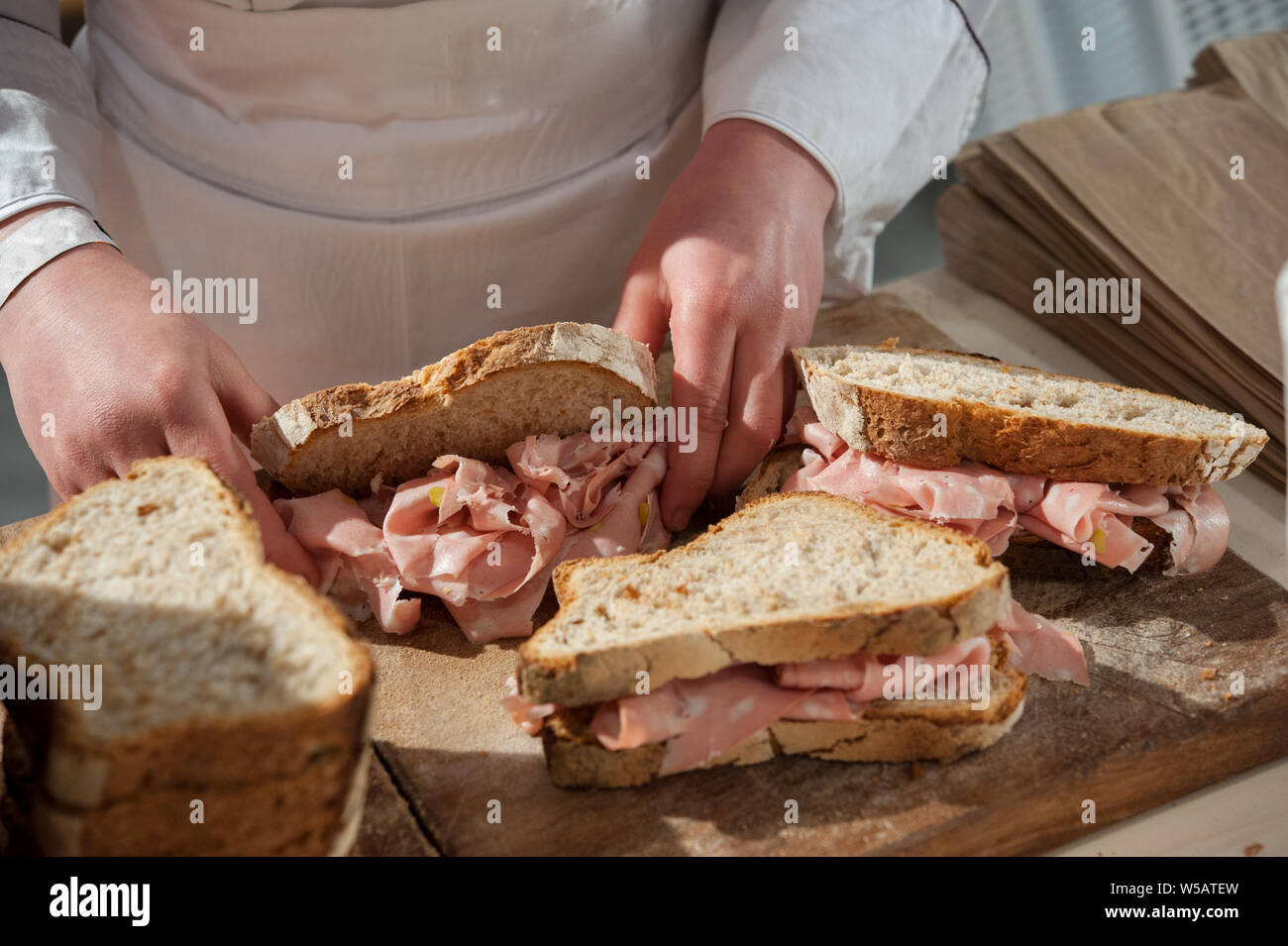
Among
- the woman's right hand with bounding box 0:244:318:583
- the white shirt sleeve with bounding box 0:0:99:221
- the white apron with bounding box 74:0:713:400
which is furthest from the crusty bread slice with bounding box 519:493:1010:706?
the white shirt sleeve with bounding box 0:0:99:221

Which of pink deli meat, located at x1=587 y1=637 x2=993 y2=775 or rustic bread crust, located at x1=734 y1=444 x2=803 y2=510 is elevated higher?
rustic bread crust, located at x1=734 y1=444 x2=803 y2=510

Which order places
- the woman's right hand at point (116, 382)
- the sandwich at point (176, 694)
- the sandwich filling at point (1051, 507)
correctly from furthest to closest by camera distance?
the sandwich filling at point (1051, 507) → the woman's right hand at point (116, 382) → the sandwich at point (176, 694)

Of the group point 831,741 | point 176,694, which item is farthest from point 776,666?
point 176,694

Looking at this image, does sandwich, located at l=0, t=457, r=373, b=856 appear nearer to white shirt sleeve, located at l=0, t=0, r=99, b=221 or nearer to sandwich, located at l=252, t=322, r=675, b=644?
sandwich, located at l=252, t=322, r=675, b=644

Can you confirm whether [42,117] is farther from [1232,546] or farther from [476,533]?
[1232,546]

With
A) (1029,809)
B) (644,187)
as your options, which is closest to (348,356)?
(644,187)

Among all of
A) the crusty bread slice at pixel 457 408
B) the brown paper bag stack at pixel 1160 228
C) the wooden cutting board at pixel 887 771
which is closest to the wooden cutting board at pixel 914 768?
the wooden cutting board at pixel 887 771

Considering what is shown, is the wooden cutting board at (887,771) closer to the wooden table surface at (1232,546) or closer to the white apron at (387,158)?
the wooden table surface at (1232,546)
